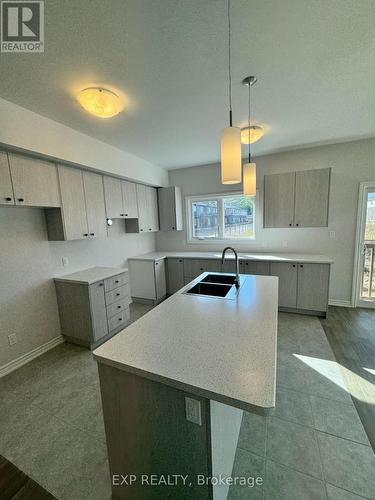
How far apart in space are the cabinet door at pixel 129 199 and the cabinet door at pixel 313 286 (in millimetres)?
2961

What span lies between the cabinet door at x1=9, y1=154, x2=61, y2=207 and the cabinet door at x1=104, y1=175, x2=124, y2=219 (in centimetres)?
79

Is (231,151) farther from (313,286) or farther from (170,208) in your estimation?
(170,208)

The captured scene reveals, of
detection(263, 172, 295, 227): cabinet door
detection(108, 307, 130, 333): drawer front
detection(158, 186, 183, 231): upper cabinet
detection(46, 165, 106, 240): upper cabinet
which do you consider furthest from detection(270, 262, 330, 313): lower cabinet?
detection(46, 165, 106, 240): upper cabinet

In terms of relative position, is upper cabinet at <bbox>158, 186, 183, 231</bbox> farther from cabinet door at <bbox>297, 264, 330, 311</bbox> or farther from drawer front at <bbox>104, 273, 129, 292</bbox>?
cabinet door at <bbox>297, 264, 330, 311</bbox>

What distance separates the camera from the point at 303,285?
10.8 feet

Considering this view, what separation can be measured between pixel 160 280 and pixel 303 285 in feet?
8.28

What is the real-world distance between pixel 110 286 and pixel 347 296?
3949mm

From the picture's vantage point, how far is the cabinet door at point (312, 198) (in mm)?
3244

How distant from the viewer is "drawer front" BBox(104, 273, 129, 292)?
2.81 meters

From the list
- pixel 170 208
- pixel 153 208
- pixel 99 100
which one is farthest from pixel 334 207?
pixel 99 100

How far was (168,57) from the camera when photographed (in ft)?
4.86

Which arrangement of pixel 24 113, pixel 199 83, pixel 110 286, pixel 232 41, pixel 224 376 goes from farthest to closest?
pixel 110 286 → pixel 24 113 → pixel 199 83 → pixel 232 41 → pixel 224 376

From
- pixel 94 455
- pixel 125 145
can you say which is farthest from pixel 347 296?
pixel 125 145

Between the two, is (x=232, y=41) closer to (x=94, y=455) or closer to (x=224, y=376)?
(x=224, y=376)
